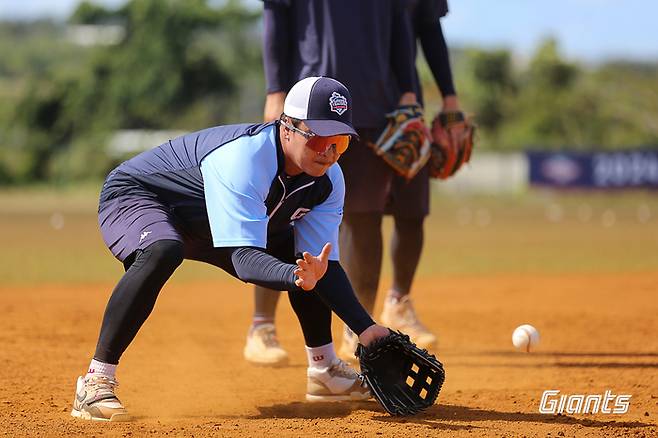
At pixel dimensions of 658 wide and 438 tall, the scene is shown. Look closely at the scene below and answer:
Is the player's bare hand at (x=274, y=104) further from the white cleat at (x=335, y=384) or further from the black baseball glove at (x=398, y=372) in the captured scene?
the black baseball glove at (x=398, y=372)

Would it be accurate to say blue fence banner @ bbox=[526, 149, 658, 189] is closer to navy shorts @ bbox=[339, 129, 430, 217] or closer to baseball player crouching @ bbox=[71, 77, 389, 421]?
navy shorts @ bbox=[339, 129, 430, 217]

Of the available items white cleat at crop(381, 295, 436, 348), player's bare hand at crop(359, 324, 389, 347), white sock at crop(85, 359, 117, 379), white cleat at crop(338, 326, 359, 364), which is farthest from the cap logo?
white cleat at crop(381, 295, 436, 348)

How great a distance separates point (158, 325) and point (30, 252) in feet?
24.5

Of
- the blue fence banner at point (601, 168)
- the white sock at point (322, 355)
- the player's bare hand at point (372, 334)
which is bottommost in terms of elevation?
the blue fence banner at point (601, 168)

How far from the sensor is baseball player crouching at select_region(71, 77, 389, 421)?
13.1 feet

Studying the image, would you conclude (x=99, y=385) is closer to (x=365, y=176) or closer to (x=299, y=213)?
(x=299, y=213)

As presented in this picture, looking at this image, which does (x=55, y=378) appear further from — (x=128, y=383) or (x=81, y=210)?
(x=81, y=210)

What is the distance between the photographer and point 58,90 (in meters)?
51.7

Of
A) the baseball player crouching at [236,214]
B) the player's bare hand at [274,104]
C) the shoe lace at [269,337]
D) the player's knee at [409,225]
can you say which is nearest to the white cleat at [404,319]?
the player's knee at [409,225]

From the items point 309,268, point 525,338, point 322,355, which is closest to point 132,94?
point 525,338

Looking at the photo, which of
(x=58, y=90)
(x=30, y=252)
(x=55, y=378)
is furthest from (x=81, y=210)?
(x=58, y=90)

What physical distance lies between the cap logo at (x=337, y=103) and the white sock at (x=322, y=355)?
45.5 inches

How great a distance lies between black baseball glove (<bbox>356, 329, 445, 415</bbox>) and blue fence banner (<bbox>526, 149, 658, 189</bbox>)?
960 inches

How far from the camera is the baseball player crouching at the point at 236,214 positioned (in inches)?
157
